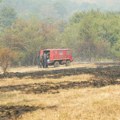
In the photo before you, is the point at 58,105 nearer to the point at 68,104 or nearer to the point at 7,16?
the point at 68,104

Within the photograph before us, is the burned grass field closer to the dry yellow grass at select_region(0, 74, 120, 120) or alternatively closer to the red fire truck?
the dry yellow grass at select_region(0, 74, 120, 120)

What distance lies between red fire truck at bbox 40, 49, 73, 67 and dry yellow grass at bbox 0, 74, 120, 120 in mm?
29686

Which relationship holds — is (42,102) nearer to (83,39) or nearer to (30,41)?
(30,41)

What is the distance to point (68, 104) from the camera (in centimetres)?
1684

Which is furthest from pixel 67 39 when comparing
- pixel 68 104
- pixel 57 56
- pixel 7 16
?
pixel 7 16

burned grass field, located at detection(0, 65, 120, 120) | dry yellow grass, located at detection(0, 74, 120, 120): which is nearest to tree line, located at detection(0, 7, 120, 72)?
burned grass field, located at detection(0, 65, 120, 120)

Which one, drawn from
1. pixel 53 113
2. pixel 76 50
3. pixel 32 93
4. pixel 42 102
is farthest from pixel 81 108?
pixel 76 50

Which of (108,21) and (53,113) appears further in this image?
(108,21)

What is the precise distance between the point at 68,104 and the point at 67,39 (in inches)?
2858

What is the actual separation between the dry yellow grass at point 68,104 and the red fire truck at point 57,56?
29686 millimetres

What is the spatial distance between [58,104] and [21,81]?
12.2 m

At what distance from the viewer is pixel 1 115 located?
1516cm

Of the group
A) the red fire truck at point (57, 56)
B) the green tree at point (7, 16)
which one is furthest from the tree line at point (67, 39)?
the green tree at point (7, 16)

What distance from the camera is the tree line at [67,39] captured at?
68.6m
